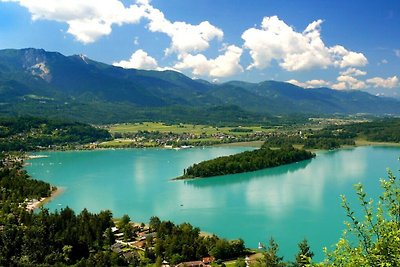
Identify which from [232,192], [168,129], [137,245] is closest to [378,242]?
[137,245]

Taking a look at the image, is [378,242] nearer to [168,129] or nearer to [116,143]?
[116,143]

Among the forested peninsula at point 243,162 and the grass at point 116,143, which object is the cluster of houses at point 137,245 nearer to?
the forested peninsula at point 243,162

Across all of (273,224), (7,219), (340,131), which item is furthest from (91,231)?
(340,131)

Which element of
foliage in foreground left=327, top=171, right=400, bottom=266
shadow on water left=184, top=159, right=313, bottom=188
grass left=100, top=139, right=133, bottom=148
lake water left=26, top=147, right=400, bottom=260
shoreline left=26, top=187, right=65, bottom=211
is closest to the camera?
foliage in foreground left=327, top=171, right=400, bottom=266

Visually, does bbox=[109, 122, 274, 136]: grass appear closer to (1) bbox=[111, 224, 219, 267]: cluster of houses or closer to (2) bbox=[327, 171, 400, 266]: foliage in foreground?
(1) bbox=[111, 224, 219, 267]: cluster of houses

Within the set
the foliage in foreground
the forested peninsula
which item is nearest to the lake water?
the forested peninsula
